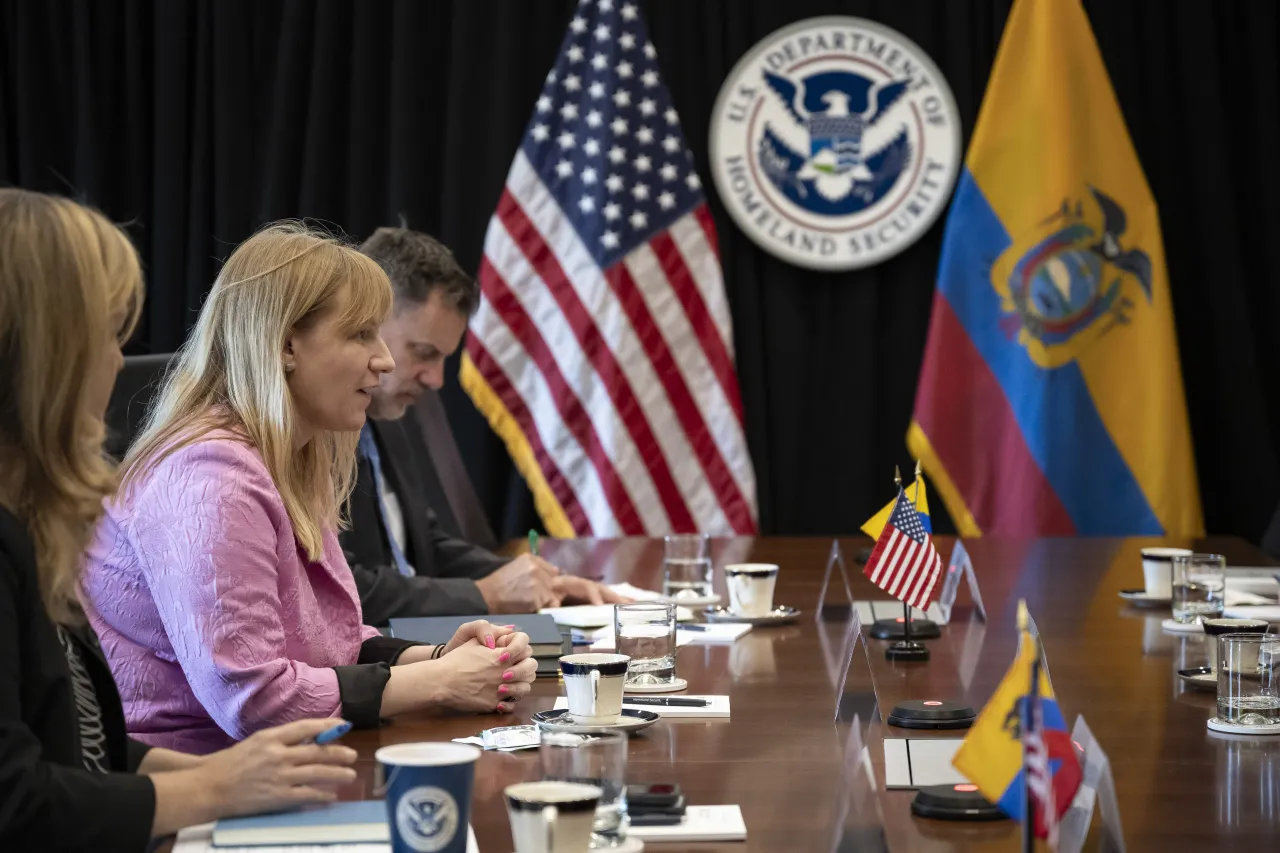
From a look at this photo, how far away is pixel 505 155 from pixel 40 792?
14.0 ft

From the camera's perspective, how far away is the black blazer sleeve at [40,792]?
1.17 meters

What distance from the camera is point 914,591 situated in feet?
7.40

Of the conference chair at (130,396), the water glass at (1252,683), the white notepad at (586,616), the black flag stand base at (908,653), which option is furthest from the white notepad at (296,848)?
the conference chair at (130,396)

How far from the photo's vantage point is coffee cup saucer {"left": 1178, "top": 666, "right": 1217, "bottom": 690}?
6.59 feet

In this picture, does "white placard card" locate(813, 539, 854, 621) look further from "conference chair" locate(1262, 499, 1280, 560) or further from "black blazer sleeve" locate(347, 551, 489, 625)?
"conference chair" locate(1262, 499, 1280, 560)

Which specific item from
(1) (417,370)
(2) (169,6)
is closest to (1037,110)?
(1) (417,370)

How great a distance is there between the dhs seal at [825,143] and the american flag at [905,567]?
2.94 metres

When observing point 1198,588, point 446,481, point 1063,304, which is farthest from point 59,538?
point 1063,304

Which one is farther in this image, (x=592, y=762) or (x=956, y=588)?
(x=956, y=588)

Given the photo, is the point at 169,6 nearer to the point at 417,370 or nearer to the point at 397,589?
the point at 417,370

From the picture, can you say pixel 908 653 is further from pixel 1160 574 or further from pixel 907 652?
pixel 1160 574

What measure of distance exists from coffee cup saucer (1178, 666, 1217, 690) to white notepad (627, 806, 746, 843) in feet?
2.96

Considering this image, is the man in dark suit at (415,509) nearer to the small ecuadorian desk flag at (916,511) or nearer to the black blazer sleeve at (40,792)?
the small ecuadorian desk flag at (916,511)

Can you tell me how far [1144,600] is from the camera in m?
2.80
